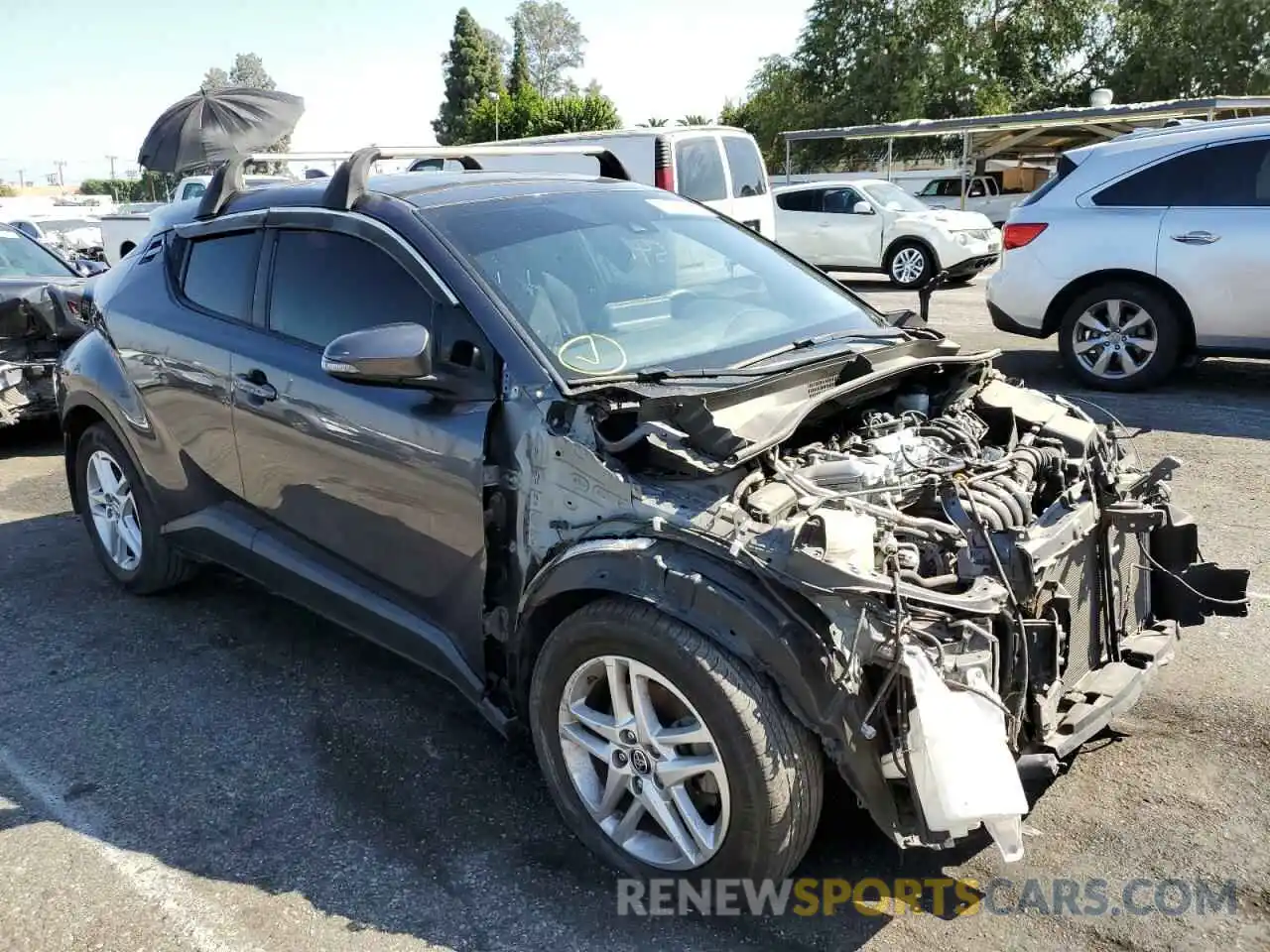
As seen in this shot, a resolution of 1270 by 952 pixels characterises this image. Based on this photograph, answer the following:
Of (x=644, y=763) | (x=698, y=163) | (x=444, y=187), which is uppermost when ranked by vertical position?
(x=698, y=163)

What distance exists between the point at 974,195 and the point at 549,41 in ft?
213

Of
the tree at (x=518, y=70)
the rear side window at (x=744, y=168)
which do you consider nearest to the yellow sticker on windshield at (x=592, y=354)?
the rear side window at (x=744, y=168)

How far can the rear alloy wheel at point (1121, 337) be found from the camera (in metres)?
7.88

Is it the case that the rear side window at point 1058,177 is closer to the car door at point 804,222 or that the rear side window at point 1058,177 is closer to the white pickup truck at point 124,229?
the car door at point 804,222

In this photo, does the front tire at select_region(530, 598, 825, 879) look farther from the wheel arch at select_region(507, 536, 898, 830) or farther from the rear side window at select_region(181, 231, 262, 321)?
the rear side window at select_region(181, 231, 262, 321)

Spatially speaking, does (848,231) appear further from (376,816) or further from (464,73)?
(464,73)

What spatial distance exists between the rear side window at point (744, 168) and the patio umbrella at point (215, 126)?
27.5 ft

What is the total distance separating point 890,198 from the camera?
1709 centimetres

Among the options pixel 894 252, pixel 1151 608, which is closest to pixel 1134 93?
pixel 894 252

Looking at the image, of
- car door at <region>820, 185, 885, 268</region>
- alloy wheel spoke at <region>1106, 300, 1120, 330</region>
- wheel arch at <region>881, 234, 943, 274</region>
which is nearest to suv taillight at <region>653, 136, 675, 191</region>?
alloy wheel spoke at <region>1106, 300, 1120, 330</region>

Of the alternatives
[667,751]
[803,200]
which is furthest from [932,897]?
[803,200]

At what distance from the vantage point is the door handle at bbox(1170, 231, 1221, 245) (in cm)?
759

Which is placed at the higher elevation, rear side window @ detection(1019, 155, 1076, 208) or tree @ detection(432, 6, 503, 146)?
tree @ detection(432, 6, 503, 146)

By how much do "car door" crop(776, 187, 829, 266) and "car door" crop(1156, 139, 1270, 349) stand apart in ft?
31.4
